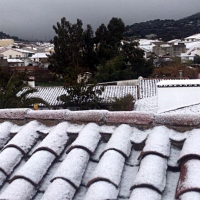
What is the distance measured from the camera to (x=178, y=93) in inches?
445

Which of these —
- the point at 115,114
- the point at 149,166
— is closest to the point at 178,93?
the point at 115,114

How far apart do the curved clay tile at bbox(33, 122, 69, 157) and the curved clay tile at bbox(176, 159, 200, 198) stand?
0.97 m

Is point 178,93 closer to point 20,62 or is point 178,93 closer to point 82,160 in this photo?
point 82,160

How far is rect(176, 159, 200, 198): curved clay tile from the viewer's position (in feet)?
6.29

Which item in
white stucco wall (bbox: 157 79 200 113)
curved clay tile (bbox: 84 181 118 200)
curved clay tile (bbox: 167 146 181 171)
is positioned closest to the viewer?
curved clay tile (bbox: 84 181 118 200)

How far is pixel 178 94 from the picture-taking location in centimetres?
1127

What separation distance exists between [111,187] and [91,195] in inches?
5.8

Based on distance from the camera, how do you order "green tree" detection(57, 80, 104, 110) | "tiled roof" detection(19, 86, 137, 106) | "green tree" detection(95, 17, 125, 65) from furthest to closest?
1. "green tree" detection(95, 17, 125, 65)
2. "tiled roof" detection(19, 86, 137, 106)
3. "green tree" detection(57, 80, 104, 110)

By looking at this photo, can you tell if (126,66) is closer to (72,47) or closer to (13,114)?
(72,47)

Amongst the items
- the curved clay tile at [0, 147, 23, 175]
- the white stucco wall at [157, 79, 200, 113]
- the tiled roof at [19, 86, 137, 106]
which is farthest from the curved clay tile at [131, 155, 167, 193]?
the tiled roof at [19, 86, 137, 106]

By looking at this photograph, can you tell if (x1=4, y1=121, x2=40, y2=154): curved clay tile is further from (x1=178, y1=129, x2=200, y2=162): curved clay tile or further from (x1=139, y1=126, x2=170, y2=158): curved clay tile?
(x1=178, y1=129, x2=200, y2=162): curved clay tile

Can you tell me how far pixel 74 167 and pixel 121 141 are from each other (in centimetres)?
45

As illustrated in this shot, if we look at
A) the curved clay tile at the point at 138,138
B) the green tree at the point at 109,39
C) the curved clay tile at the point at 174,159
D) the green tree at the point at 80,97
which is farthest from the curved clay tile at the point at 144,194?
the green tree at the point at 109,39

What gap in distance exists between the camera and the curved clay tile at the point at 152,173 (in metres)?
2.00
